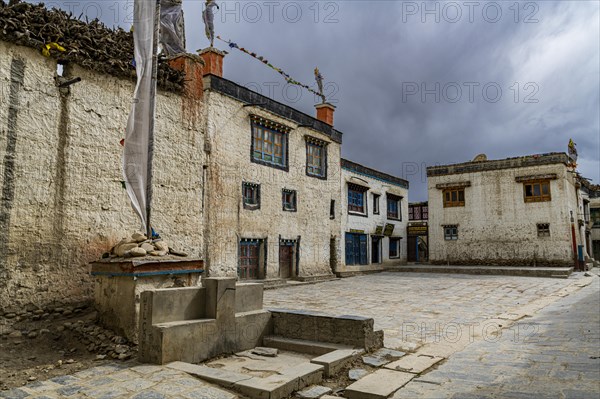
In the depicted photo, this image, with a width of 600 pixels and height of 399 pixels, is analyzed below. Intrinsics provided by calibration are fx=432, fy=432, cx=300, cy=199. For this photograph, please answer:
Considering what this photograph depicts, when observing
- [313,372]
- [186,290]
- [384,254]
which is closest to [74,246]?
[186,290]

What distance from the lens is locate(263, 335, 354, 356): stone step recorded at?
6.85 m

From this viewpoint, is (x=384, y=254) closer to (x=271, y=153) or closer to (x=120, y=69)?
(x=271, y=153)

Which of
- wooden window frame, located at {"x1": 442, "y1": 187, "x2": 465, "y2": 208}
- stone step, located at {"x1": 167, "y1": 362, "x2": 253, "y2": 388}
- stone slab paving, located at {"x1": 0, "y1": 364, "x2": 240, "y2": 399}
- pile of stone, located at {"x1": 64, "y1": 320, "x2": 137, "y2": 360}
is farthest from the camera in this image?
wooden window frame, located at {"x1": 442, "y1": 187, "x2": 465, "y2": 208}

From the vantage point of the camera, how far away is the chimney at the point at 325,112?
2119 centimetres

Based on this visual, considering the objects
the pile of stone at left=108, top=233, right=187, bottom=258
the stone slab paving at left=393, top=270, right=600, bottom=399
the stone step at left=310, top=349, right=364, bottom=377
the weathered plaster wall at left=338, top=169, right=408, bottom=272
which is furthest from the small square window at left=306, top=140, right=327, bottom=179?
the stone step at left=310, top=349, right=364, bottom=377

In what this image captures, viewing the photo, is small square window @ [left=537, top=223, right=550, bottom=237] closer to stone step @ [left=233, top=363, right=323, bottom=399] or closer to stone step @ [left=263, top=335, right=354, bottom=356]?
stone step @ [left=263, top=335, right=354, bottom=356]

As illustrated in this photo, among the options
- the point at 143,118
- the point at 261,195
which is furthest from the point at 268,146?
the point at 143,118

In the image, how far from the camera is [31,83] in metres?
9.06

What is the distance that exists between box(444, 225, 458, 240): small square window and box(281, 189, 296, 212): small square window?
43.2 ft

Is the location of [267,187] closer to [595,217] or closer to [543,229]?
[543,229]

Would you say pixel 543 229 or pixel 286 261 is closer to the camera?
pixel 286 261

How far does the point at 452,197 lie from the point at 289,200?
13592mm

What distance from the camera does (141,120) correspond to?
341 inches

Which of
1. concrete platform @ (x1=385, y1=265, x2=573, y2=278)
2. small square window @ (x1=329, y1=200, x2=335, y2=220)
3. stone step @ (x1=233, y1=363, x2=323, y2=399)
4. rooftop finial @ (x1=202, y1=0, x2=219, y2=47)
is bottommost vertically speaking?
stone step @ (x1=233, y1=363, x2=323, y2=399)
